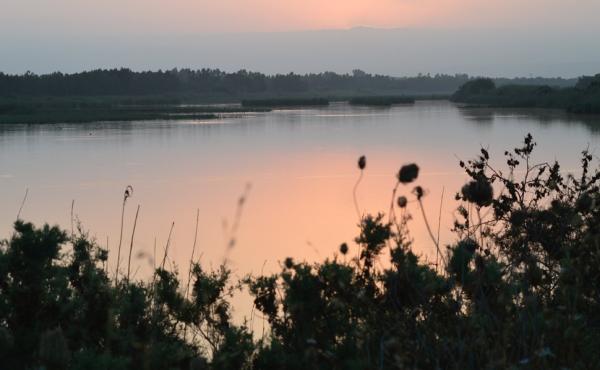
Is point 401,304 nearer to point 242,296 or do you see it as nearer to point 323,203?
point 242,296

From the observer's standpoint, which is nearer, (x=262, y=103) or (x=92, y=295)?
(x=92, y=295)

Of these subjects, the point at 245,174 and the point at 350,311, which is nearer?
the point at 350,311

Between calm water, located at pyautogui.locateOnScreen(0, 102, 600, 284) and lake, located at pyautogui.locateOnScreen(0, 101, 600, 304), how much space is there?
31 mm

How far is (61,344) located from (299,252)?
766 cm

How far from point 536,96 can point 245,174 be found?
29367 millimetres

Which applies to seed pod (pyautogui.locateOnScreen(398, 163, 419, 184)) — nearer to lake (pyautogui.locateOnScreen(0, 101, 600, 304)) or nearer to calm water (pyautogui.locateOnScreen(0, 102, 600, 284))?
lake (pyautogui.locateOnScreen(0, 101, 600, 304))

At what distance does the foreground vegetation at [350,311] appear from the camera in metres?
2.25

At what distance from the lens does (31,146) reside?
75.3 ft

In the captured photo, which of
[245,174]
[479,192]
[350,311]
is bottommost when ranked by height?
[245,174]

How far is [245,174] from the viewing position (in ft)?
57.0

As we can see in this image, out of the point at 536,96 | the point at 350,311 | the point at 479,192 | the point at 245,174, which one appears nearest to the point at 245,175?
the point at 245,174

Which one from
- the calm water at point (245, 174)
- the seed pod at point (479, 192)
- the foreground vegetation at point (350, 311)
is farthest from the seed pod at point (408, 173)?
the calm water at point (245, 174)

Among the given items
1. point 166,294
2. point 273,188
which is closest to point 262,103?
point 273,188

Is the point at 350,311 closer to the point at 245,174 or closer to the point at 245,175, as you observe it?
the point at 245,175
